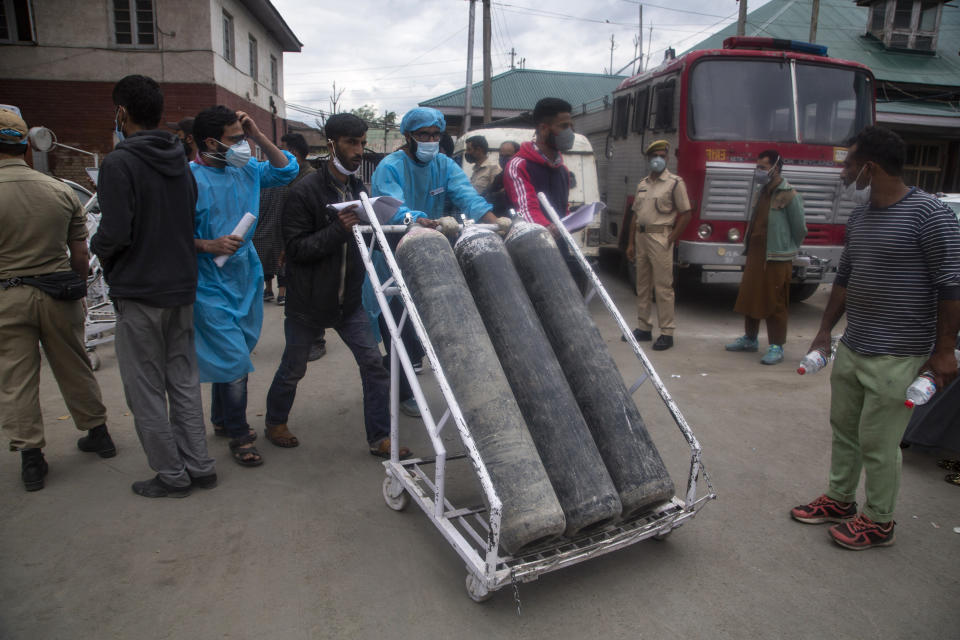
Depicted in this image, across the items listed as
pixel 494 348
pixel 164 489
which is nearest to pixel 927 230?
pixel 494 348

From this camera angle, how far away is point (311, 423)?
442 centimetres

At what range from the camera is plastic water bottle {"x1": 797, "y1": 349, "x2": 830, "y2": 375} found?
9.71 feet

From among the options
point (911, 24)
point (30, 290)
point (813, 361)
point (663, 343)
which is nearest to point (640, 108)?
point (663, 343)

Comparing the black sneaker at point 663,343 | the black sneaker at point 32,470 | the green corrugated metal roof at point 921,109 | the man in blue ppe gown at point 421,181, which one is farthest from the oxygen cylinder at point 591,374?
the green corrugated metal roof at point 921,109

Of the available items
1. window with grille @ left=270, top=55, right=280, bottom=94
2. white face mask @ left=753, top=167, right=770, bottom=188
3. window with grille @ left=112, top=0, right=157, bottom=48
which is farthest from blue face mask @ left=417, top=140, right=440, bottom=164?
window with grille @ left=270, top=55, right=280, bottom=94

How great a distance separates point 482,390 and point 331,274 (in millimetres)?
1445

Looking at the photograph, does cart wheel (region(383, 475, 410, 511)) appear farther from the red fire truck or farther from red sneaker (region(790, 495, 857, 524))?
the red fire truck

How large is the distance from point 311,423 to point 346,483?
0.99 m

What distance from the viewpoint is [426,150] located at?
3.75 m

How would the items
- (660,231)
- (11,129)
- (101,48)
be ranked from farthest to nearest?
(101,48) < (660,231) < (11,129)

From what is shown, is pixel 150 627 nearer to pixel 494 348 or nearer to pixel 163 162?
pixel 494 348

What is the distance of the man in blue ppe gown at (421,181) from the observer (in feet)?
12.2

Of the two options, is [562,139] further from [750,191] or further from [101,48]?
[101,48]

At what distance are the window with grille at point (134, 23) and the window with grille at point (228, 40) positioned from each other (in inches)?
76.2
